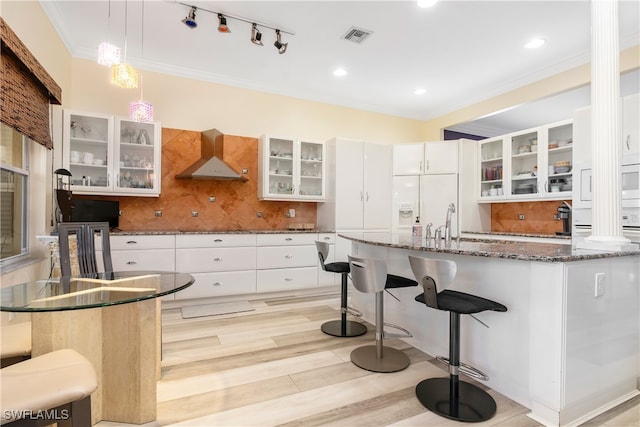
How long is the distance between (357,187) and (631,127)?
308 centimetres

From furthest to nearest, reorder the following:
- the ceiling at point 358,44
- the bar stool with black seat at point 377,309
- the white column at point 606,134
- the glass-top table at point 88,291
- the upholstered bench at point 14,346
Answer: the ceiling at point 358,44
the bar stool with black seat at point 377,309
the white column at point 606,134
the upholstered bench at point 14,346
the glass-top table at point 88,291

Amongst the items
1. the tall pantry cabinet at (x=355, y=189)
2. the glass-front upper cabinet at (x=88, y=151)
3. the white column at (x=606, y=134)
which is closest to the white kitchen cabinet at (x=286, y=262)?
the tall pantry cabinet at (x=355, y=189)

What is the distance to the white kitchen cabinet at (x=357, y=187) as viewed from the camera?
15.6ft

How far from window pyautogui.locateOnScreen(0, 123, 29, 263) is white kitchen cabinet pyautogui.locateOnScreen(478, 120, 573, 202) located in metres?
5.62

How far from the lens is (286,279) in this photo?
169 inches

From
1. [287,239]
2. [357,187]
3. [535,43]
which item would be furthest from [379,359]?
[535,43]

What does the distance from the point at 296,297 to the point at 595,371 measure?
125 inches

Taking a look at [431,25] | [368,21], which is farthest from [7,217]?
[431,25]

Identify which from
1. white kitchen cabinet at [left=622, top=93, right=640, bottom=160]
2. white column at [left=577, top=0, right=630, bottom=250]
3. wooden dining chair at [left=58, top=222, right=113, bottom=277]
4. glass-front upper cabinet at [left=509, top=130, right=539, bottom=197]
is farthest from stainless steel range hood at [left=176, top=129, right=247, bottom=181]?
white kitchen cabinet at [left=622, top=93, right=640, bottom=160]

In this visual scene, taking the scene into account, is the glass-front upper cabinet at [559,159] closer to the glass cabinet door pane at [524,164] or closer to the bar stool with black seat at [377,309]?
the glass cabinet door pane at [524,164]

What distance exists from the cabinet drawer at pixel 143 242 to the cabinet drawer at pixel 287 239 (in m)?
1.07

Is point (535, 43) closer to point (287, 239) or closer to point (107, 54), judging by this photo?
point (287, 239)

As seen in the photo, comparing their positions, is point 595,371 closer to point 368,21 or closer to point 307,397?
point 307,397

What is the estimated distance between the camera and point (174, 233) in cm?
374
